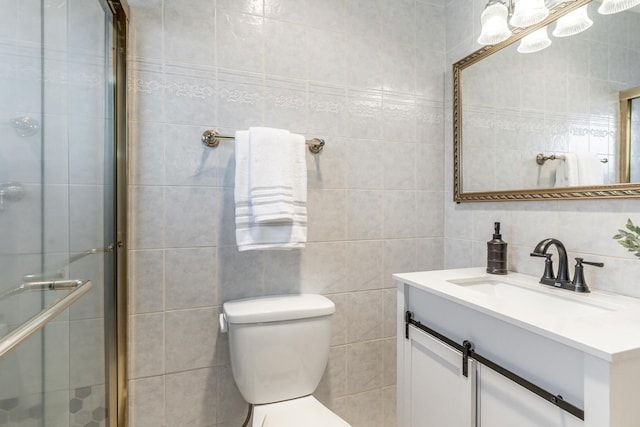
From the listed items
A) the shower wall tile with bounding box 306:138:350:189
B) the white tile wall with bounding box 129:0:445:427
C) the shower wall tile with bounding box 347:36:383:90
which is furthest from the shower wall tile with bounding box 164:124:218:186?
the shower wall tile with bounding box 347:36:383:90

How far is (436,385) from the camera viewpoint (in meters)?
1.04

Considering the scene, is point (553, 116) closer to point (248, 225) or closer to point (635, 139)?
point (635, 139)

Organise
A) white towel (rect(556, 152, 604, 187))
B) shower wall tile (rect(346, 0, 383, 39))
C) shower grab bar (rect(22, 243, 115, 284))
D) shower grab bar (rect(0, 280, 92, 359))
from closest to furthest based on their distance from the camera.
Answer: shower grab bar (rect(0, 280, 92, 359)), shower grab bar (rect(22, 243, 115, 284)), white towel (rect(556, 152, 604, 187)), shower wall tile (rect(346, 0, 383, 39))

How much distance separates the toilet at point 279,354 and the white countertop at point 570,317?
393mm

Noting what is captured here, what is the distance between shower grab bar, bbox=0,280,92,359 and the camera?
1.65 ft

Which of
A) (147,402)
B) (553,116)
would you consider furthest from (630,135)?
(147,402)

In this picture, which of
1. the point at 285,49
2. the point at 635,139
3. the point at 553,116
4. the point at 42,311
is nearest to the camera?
the point at 42,311

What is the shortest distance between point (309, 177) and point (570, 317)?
1.00 meters

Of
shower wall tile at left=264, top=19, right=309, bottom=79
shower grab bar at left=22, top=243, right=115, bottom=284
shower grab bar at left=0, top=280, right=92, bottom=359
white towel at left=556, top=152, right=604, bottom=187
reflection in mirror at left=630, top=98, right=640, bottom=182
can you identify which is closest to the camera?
shower grab bar at left=0, top=280, right=92, bottom=359

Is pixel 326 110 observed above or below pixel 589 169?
above

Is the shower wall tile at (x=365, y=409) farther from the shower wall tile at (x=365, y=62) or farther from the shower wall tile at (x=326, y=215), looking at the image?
the shower wall tile at (x=365, y=62)

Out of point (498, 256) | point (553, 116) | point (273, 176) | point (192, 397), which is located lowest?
point (192, 397)

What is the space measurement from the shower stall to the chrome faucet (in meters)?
1.34

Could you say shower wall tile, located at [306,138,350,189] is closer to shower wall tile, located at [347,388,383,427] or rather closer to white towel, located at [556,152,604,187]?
white towel, located at [556,152,604,187]
